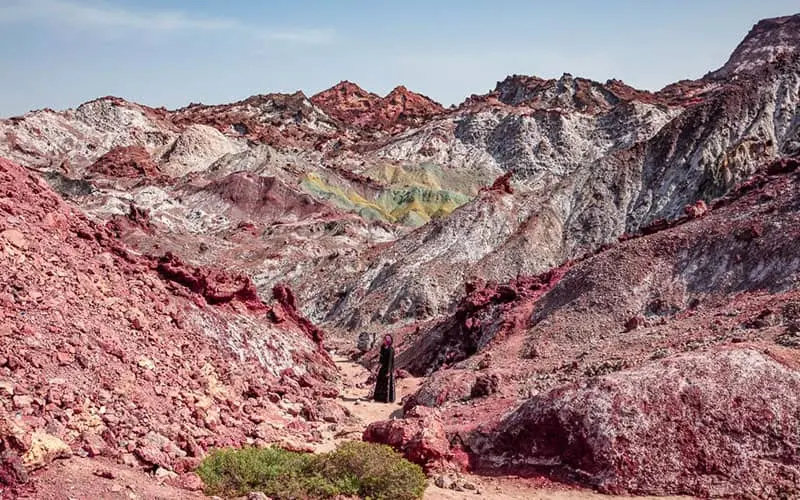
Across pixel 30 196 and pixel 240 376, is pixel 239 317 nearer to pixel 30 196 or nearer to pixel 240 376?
pixel 240 376

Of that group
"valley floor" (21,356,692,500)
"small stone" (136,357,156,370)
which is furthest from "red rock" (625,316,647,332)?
"small stone" (136,357,156,370)

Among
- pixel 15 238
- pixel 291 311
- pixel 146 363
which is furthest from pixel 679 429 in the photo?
pixel 291 311

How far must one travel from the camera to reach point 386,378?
1563 cm

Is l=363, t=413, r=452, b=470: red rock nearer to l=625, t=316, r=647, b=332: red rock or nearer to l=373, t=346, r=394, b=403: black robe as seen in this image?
l=373, t=346, r=394, b=403: black robe

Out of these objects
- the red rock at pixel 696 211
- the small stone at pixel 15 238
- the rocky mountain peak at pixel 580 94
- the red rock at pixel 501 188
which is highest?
the rocky mountain peak at pixel 580 94

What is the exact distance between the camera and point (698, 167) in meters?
35.7

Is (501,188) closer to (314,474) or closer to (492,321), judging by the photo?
(492,321)

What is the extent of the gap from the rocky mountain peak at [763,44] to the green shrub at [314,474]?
11250 centimetres

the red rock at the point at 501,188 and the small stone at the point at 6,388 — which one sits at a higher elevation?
the red rock at the point at 501,188

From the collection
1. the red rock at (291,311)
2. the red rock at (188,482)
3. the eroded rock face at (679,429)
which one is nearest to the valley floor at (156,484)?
the red rock at (188,482)

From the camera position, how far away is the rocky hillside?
8852 mm

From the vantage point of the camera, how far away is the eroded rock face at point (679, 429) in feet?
28.4

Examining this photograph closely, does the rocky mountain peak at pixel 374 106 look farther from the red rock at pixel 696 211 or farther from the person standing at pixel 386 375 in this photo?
the person standing at pixel 386 375

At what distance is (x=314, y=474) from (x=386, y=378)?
7.23 m
